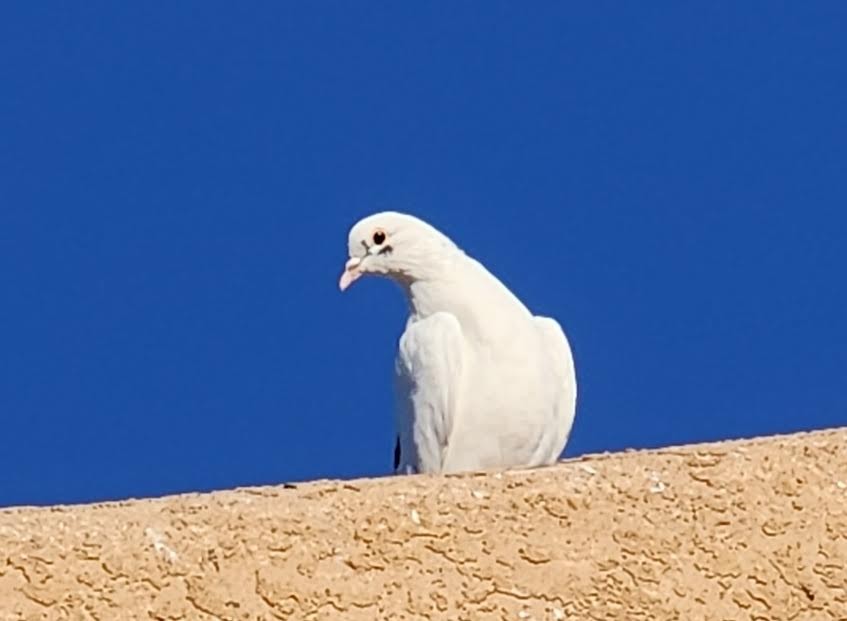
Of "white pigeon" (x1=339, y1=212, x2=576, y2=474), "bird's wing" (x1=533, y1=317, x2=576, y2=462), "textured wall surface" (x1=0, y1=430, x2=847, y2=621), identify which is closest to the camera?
"textured wall surface" (x1=0, y1=430, x2=847, y2=621)

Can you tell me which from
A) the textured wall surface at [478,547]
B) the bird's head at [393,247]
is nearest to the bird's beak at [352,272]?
the bird's head at [393,247]

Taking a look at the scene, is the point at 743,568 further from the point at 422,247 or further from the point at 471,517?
the point at 422,247

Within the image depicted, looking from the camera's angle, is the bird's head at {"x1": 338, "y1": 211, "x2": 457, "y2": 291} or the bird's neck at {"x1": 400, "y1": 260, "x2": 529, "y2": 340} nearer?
the bird's neck at {"x1": 400, "y1": 260, "x2": 529, "y2": 340}

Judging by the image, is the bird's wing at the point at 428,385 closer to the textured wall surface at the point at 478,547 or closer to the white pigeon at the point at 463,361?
the white pigeon at the point at 463,361

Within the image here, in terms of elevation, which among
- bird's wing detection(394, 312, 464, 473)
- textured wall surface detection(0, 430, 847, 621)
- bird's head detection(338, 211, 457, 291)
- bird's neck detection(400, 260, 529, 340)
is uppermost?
bird's head detection(338, 211, 457, 291)

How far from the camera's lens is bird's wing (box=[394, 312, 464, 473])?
5922 millimetres

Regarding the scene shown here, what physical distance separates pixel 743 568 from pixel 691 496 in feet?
0.55

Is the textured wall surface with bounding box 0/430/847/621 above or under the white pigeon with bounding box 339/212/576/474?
under

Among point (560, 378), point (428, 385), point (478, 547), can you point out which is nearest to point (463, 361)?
point (428, 385)

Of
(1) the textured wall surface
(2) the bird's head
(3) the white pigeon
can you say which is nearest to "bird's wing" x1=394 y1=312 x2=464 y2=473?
(3) the white pigeon

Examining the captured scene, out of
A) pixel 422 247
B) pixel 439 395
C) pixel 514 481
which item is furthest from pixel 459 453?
pixel 514 481

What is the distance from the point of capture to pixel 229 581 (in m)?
3.25

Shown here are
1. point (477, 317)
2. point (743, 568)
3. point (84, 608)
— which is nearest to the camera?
point (84, 608)

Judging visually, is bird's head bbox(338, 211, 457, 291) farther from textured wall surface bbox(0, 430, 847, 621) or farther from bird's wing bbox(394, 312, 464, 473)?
textured wall surface bbox(0, 430, 847, 621)
